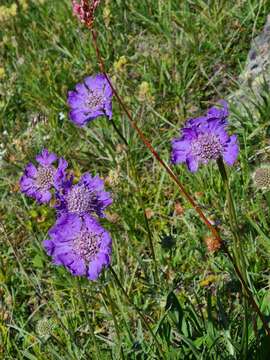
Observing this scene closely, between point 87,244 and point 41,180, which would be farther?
point 41,180

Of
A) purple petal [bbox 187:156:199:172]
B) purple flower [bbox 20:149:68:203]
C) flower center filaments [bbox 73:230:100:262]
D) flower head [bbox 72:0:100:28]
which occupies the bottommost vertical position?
flower center filaments [bbox 73:230:100:262]

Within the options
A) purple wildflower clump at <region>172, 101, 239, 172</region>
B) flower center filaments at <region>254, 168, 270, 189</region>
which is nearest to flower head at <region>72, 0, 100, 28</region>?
purple wildflower clump at <region>172, 101, 239, 172</region>

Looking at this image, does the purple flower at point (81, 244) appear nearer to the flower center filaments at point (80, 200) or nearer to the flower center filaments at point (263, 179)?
the flower center filaments at point (80, 200)

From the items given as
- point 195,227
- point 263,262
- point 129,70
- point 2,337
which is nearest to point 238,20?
point 129,70

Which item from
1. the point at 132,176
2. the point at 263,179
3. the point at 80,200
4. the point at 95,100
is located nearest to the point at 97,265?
the point at 80,200

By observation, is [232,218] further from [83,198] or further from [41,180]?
[41,180]

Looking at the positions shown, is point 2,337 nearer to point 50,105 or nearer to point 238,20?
point 50,105

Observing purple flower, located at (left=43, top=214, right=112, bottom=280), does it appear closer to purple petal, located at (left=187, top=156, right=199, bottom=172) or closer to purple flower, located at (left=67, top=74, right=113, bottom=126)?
purple petal, located at (left=187, top=156, right=199, bottom=172)
